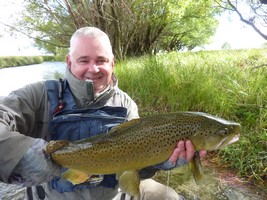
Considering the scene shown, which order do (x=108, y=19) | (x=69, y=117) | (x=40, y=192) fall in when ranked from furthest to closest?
(x=108, y=19), (x=40, y=192), (x=69, y=117)

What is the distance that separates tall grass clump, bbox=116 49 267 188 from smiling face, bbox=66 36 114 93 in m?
1.87

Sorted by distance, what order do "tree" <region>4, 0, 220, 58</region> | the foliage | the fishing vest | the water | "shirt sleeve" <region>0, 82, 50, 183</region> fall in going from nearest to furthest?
"shirt sleeve" <region>0, 82, 50, 183</region> < the fishing vest < "tree" <region>4, 0, 220, 58</region> < the water < the foliage

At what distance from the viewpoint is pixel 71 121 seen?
2203mm

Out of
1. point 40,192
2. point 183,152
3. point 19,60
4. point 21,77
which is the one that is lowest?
point 21,77

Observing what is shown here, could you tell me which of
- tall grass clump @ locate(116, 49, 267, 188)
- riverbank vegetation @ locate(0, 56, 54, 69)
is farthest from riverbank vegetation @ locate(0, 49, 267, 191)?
riverbank vegetation @ locate(0, 56, 54, 69)

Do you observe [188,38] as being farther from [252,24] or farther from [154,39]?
[252,24]

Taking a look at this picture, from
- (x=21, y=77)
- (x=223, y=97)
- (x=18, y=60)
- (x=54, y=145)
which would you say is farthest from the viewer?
(x=18, y=60)

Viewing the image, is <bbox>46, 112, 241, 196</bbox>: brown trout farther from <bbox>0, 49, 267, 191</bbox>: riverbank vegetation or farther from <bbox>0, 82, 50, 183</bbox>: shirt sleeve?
<bbox>0, 49, 267, 191</bbox>: riverbank vegetation

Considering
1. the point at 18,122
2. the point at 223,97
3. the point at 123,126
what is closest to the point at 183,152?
the point at 123,126

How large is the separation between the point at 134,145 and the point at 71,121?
59cm

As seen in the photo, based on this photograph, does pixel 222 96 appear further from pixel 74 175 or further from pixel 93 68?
pixel 74 175

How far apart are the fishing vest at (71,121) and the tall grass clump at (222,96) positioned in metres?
2.06

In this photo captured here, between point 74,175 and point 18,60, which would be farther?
point 18,60

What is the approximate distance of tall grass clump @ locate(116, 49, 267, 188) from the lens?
3.90 metres
